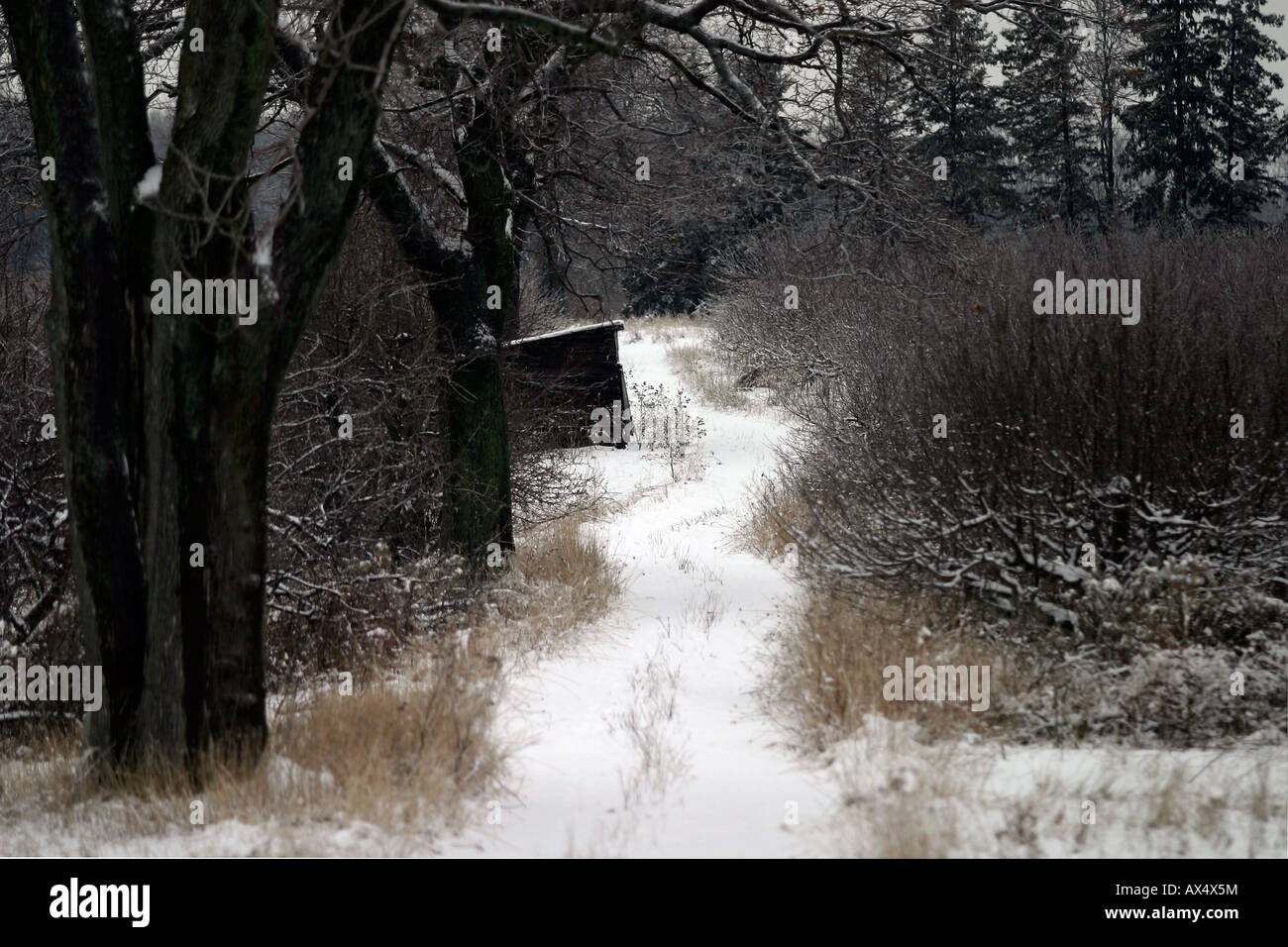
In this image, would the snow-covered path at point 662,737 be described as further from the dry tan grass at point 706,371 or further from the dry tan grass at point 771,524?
the dry tan grass at point 706,371

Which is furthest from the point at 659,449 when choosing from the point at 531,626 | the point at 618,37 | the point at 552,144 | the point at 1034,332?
the point at 618,37

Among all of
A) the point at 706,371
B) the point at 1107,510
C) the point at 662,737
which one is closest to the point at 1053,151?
the point at 706,371

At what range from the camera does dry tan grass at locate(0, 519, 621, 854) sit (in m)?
4.29

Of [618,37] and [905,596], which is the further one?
[905,596]

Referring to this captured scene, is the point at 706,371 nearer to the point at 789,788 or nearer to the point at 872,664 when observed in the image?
the point at 872,664

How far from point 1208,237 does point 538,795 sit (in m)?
19.3

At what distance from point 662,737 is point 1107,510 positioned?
2.92 m

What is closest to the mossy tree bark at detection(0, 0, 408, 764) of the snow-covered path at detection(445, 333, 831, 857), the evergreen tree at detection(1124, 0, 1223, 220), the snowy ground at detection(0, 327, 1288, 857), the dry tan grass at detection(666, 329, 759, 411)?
the snowy ground at detection(0, 327, 1288, 857)

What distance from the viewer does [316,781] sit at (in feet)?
14.8

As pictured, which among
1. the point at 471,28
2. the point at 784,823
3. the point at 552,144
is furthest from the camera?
the point at 552,144

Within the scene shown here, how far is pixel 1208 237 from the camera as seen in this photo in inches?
768

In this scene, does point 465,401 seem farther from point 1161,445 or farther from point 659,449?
point 659,449

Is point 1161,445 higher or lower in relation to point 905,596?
higher

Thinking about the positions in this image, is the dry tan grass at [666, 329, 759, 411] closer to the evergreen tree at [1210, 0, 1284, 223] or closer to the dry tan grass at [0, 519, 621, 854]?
the evergreen tree at [1210, 0, 1284, 223]
